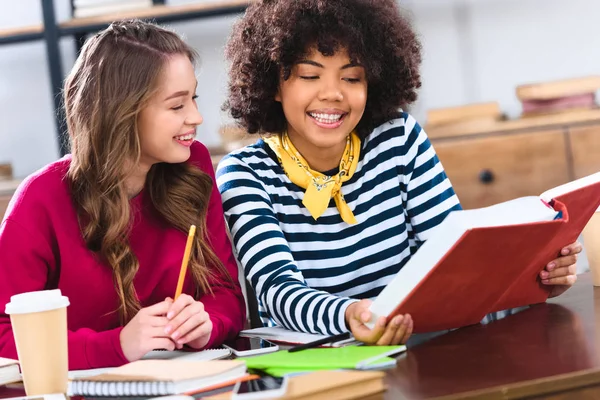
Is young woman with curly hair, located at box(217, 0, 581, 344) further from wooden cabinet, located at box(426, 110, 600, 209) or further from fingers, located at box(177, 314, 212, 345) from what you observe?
wooden cabinet, located at box(426, 110, 600, 209)

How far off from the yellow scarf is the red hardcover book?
415 millimetres

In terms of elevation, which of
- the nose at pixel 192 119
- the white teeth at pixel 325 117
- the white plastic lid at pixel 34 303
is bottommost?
the white plastic lid at pixel 34 303

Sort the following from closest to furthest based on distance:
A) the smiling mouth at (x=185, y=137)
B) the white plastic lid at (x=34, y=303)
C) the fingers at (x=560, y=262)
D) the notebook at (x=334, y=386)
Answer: the notebook at (x=334, y=386), the white plastic lid at (x=34, y=303), the fingers at (x=560, y=262), the smiling mouth at (x=185, y=137)

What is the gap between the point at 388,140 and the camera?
168 cm

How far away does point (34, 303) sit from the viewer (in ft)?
3.27

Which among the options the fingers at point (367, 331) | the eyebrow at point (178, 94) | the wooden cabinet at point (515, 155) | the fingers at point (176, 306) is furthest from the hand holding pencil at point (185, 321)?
the wooden cabinet at point (515, 155)

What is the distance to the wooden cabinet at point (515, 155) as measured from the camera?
2916 millimetres

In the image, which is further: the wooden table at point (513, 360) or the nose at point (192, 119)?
the nose at point (192, 119)

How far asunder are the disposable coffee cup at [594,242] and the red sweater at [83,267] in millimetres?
578

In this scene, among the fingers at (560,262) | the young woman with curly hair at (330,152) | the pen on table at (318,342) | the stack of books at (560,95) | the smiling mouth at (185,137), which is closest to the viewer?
the pen on table at (318,342)

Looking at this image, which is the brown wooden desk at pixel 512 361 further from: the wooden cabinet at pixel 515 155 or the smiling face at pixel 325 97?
the wooden cabinet at pixel 515 155

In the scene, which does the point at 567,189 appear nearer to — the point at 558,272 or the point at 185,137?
the point at 558,272

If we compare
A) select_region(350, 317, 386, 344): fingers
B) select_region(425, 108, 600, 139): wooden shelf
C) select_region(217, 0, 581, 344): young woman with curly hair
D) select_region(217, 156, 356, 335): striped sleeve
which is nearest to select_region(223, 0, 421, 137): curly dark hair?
select_region(217, 0, 581, 344): young woman with curly hair

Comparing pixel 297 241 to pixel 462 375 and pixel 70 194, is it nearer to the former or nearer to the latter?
pixel 70 194
